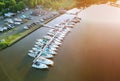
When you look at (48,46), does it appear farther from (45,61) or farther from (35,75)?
(35,75)

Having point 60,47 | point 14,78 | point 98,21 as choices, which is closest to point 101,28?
point 98,21

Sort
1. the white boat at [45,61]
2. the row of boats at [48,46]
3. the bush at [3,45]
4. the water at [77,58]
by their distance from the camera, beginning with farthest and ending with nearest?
the bush at [3,45] → the row of boats at [48,46] → the white boat at [45,61] → the water at [77,58]

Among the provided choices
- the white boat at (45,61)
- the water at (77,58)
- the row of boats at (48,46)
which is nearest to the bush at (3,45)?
the water at (77,58)

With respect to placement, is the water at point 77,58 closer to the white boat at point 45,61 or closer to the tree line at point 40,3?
the white boat at point 45,61

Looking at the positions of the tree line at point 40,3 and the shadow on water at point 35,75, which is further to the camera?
the tree line at point 40,3

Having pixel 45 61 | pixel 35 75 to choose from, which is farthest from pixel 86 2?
pixel 35 75

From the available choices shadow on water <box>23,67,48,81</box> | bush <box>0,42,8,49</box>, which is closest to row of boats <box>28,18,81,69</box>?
shadow on water <box>23,67,48,81</box>

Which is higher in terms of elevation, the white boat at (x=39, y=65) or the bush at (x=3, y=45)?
the bush at (x=3, y=45)
